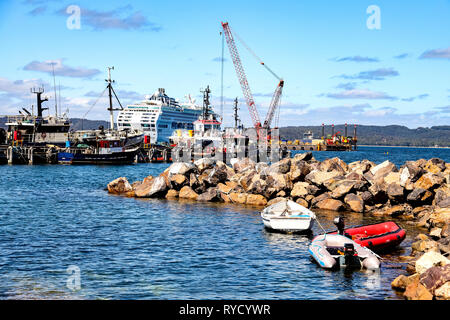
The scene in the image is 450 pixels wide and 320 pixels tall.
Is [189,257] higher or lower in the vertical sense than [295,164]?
lower

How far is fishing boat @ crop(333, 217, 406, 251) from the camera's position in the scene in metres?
22.6

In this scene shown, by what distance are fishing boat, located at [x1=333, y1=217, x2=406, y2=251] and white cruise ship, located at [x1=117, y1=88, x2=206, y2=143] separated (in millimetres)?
125650

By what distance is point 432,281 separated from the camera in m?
15.0

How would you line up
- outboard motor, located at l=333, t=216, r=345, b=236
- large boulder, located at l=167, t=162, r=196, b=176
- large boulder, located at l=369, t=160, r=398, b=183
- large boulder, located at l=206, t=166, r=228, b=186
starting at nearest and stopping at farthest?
outboard motor, located at l=333, t=216, r=345, b=236
large boulder, located at l=369, t=160, r=398, b=183
large boulder, located at l=206, t=166, r=228, b=186
large boulder, located at l=167, t=162, r=196, b=176

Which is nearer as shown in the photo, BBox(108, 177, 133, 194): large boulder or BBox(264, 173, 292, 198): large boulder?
BBox(264, 173, 292, 198): large boulder

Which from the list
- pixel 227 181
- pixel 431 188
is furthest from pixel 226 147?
pixel 431 188

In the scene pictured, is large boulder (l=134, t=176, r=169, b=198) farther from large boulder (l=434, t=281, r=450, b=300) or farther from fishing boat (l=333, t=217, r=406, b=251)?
large boulder (l=434, t=281, r=450, b=300)

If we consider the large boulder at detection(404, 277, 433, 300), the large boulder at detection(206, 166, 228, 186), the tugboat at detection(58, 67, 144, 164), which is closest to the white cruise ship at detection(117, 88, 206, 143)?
the tugboat at detection(58, 67, 144, 164)

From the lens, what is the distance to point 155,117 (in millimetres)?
150250

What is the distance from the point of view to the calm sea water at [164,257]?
653 inches

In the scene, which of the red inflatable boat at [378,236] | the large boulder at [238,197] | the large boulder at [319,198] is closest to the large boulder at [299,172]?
the large boulder at [319,198]

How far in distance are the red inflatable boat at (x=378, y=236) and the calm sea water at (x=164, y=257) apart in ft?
2.59
